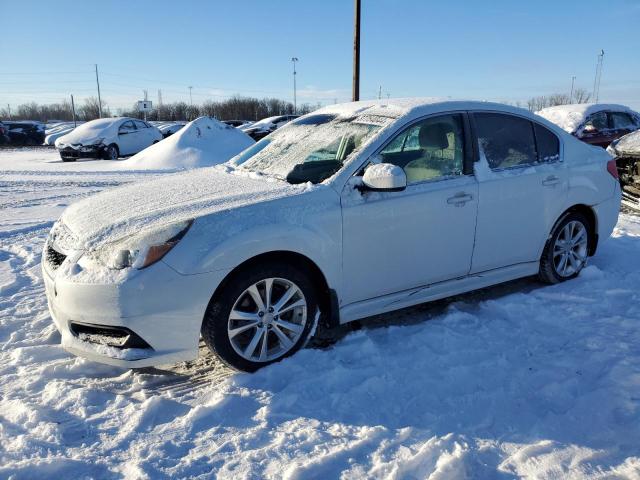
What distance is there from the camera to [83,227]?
317 cm

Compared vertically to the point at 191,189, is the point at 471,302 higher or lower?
lower

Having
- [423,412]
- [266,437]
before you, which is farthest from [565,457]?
[266,437]

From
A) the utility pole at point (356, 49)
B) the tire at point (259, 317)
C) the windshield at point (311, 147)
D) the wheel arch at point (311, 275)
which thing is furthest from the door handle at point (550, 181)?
the utility pole at point (356, 49)

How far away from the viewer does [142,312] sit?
2795 mm

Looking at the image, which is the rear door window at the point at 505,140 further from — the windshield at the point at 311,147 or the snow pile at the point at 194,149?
the snow pile at the point at 194,149

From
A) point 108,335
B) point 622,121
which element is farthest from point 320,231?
point 622,121

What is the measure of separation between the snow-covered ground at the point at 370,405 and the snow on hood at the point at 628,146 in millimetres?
5198

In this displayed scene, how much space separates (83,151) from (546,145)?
1634cm

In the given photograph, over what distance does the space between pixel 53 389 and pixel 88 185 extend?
29.1 ft

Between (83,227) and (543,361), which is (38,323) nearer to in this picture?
(83,227)

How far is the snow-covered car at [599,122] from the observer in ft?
41.0

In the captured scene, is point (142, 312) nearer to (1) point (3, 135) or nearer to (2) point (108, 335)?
(2) point (108, 335)

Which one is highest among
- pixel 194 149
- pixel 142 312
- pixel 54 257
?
pixel 194 149

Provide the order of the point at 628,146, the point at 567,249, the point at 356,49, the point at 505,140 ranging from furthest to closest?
the point at 356,49, the point at 628,146, the point at 567,249, the point at 505,140
